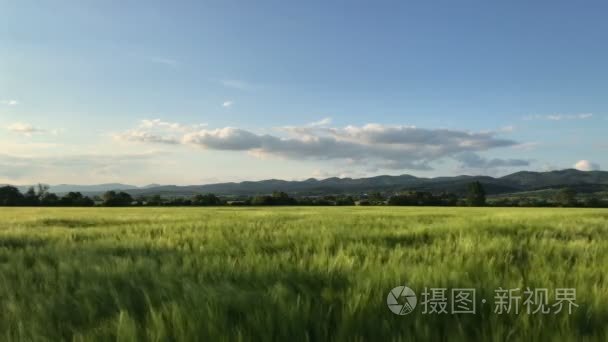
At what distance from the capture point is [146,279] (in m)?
2.50

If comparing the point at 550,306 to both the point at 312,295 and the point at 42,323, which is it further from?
the point at 42,323

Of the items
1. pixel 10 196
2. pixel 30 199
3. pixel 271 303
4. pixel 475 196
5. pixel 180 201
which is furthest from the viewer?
pixel 475 196

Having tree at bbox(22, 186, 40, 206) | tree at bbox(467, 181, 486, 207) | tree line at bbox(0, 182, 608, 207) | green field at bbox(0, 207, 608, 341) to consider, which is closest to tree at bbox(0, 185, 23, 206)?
tree line at bbox(0, 182, 608, 207)

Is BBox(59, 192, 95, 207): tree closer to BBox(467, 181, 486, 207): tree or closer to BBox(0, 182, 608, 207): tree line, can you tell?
BBox(0, 182, 608, 207): tree line

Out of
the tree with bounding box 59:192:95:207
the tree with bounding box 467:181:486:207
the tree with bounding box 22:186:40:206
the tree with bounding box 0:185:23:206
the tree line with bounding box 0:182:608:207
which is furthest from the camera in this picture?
the tree with bounding box 467:181:486:207

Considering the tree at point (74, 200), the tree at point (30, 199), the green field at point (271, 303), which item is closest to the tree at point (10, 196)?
the tree at point (30, 199)

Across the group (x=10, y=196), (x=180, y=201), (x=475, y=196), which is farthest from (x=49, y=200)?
(x=475, y=196)

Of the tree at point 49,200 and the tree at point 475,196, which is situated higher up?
the tree at point 49,200

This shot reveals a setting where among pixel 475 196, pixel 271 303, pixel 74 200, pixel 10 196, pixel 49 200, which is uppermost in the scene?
A: pixel 10 196

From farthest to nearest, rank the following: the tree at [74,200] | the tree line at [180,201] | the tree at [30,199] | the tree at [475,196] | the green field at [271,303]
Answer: the tree at [475,196]
the tree at [30,199]
the tree at [74,200]
the tree line at [180,201]
the green field at [271,303]

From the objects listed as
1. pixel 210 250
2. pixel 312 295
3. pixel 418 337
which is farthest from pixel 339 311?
pixel 210 250

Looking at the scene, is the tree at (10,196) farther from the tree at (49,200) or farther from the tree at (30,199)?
the tree at (49,200)

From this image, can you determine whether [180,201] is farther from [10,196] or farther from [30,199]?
[10,196]

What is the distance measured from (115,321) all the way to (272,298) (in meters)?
0.69
